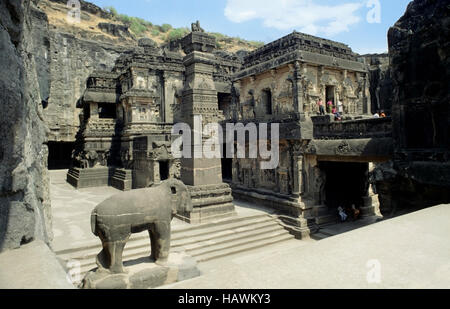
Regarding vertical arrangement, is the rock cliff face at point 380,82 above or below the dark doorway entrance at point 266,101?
above

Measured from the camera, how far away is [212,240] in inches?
348

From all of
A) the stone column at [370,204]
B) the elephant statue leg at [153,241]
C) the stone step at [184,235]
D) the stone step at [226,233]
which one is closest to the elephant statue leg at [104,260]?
the elephant statue leg at [153,241]

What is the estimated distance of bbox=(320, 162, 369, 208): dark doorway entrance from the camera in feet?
39.9

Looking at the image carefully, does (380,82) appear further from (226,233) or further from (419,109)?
(226,233)

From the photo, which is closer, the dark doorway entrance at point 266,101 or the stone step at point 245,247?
the stone step at point 245,247

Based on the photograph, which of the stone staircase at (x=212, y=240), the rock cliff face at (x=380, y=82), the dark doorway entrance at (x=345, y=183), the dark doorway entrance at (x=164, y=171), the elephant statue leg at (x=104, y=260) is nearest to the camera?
the elephant statue leg at (x=104, y=260)

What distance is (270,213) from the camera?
1167 cm

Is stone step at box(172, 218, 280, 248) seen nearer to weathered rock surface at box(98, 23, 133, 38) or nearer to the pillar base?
the pillar base

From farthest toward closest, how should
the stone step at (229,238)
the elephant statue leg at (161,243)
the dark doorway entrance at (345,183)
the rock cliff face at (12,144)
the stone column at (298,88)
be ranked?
the dark doorway entrance at (345,183) → the stone column at (298,88) → the stone step at (229,238) → the elephant statue leg at (161,243) → the rock cliff face at (12,144)

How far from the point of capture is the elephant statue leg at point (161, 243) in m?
5.15

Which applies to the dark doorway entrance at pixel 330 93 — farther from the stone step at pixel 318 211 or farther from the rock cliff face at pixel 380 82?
the rock cliff face at pixel 380 82

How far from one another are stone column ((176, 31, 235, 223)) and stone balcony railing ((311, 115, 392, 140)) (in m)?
3.97

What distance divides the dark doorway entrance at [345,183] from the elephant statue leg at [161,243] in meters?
8.20

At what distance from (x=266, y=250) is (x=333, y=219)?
13.0 feet
